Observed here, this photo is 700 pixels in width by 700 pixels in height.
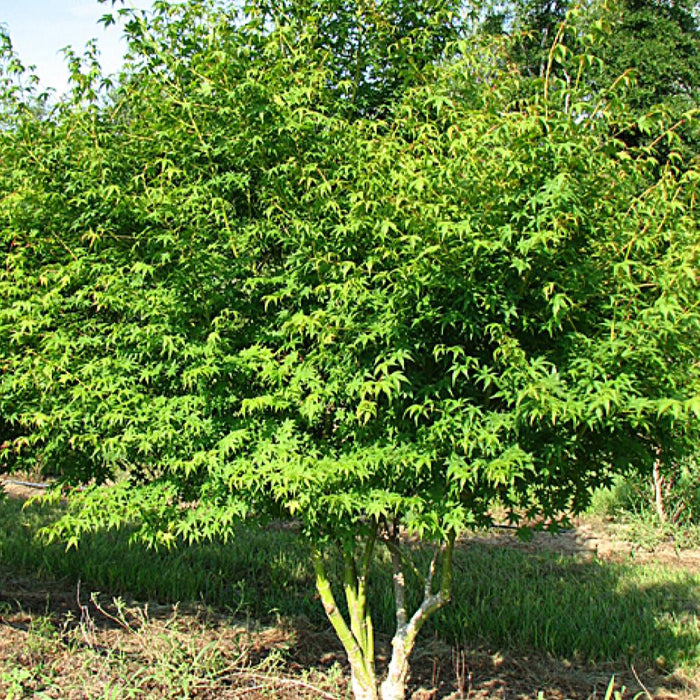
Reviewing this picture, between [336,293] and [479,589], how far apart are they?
13.4 ft

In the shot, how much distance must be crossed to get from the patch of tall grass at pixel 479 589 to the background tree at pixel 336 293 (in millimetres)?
1771

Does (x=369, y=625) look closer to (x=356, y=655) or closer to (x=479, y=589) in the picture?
(x=356, y=655)

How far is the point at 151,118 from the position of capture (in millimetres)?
4242

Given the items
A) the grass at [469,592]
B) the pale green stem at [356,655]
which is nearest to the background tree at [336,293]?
the pale green stem at [356,655]

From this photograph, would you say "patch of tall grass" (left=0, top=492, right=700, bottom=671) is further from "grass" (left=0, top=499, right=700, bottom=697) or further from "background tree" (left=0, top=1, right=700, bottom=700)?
"background tree" (left=0, top=1, right=700, bottom=700)

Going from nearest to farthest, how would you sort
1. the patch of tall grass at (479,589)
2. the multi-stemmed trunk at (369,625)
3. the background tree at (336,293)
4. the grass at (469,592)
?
the background tree at (336,293) → the multi-stemmed trunk at (369,625) → the grass at (469,592) → the patch of tall grass at (479,589)

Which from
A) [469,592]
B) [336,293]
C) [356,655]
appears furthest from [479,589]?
[336,293]

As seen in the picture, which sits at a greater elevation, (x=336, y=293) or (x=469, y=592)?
(x=336, y=293)

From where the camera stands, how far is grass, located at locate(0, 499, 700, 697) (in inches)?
224

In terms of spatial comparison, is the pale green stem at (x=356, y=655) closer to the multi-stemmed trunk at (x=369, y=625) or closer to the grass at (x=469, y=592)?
the multi-stemmed trunk at (x=369, y=625)

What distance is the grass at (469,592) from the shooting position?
568 centimetres

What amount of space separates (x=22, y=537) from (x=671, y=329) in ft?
23.9

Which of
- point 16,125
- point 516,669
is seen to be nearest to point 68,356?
point 16,125

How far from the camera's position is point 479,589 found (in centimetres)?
670
